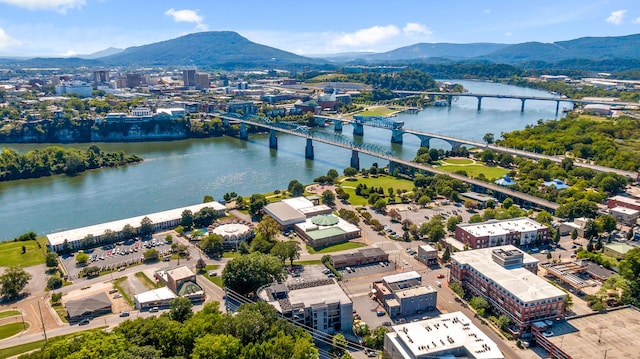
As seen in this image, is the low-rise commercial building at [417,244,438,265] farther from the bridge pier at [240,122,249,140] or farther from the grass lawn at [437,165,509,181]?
the bridge pier at [240,122,249,140]

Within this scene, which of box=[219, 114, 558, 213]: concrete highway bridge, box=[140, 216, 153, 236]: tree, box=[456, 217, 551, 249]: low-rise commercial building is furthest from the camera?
box=[219, 114, 558, 213]: concrete highway bridge

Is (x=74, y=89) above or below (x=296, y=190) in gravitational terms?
above

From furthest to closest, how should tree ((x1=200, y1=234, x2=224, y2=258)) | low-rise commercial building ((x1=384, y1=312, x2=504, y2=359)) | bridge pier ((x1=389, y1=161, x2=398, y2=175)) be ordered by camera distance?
bridge pier ((x1=389, y1=161, x2=398, y2=175)), tree ((x1=200, y1=234, x2=224, y2=258)), low-rise commercial building ((x1=384, y1=312, x2=504, y2=359))

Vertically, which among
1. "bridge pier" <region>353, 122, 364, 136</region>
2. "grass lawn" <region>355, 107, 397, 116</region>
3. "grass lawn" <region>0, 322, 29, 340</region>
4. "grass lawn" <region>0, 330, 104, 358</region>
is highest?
"grass lawn" <region>355, 107, 397, 116</region>

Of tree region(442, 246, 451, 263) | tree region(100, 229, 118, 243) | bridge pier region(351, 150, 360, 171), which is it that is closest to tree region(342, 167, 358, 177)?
bridge pier region(351, 150, 360, 171)

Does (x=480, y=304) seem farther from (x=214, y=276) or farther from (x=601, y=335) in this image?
(x=214, y=276)

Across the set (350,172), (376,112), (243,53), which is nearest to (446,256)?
(350,172)

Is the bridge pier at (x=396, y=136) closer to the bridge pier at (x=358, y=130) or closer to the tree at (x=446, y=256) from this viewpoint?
the bridge pier at (x=358, y=130)
